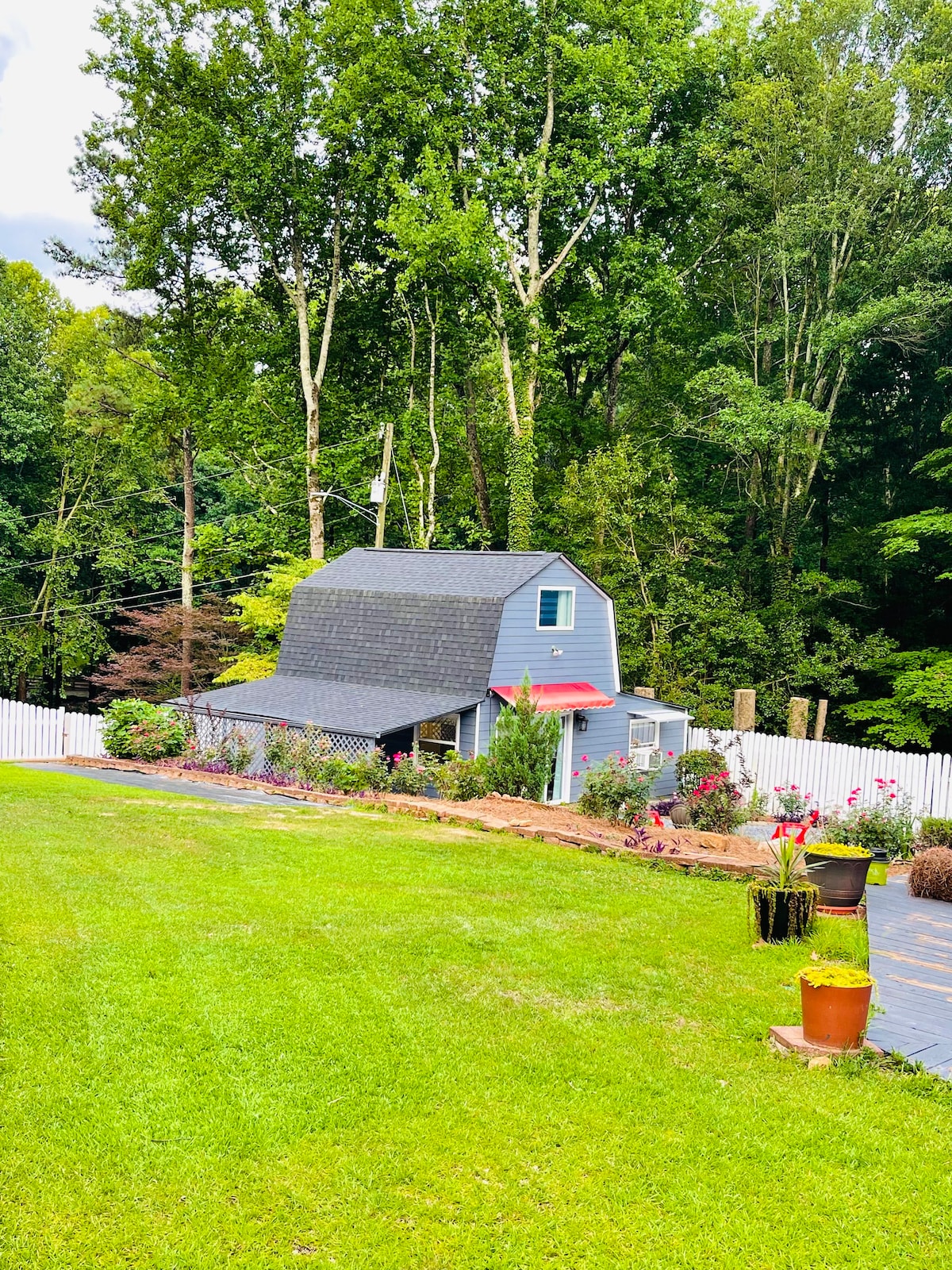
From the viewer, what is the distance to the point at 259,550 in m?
34.8

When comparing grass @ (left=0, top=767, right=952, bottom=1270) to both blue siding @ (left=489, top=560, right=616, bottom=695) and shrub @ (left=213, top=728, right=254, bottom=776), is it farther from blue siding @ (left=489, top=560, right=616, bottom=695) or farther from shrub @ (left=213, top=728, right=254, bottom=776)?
blue siding @ (left=489, top=560, right=616, bottom=695)

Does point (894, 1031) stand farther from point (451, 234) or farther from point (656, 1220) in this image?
point (451, 234)

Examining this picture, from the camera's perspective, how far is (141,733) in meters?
20.5

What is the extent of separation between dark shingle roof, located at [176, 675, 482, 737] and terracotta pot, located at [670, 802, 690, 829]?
14.1 feet

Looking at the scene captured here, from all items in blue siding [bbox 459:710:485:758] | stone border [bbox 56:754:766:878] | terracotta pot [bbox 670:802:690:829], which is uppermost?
blue siding [bbox 459:710:485:758]

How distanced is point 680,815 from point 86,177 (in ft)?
93.5

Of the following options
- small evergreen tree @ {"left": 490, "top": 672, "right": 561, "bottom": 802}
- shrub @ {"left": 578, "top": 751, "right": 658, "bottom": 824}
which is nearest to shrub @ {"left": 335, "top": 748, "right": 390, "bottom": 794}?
small evergreen tree @ {"left": 490, "top": 672, "right": 561, "bottom": 802}

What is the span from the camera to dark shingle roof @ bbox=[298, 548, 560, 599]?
68.3ft

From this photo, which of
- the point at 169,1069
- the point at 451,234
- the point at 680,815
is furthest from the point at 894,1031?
the point at 451,234

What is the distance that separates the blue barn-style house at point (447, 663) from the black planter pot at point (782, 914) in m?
9.90

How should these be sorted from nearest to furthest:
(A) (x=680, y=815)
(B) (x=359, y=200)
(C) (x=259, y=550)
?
(A) (x=680, y=815), (B) (x=359, y=200), (C) (x=259, y=550)

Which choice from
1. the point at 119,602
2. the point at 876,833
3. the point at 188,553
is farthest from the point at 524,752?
the point at 119,602

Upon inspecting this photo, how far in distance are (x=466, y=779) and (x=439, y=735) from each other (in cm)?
398

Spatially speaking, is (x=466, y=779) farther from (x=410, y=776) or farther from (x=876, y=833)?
(x=876, y=833)
